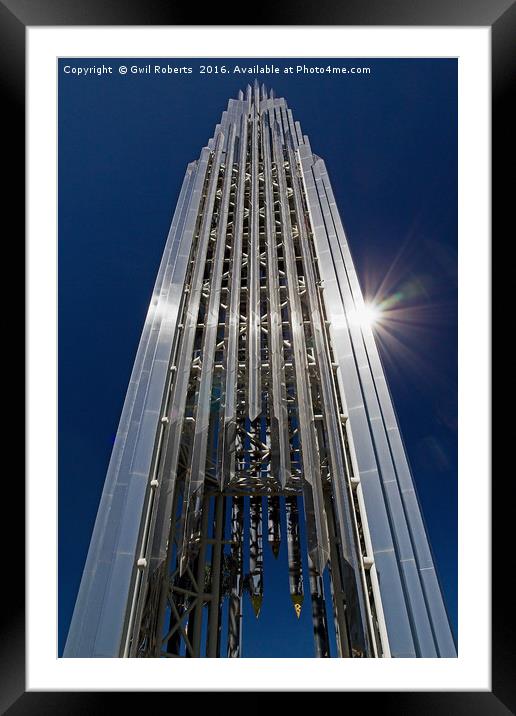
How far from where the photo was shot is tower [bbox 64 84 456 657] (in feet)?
24.2

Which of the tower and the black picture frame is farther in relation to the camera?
the tower

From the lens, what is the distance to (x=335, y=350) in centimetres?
1046

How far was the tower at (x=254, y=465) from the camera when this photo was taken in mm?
7391

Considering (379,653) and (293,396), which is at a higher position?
(293,396)

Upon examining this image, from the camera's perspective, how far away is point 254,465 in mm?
12766
